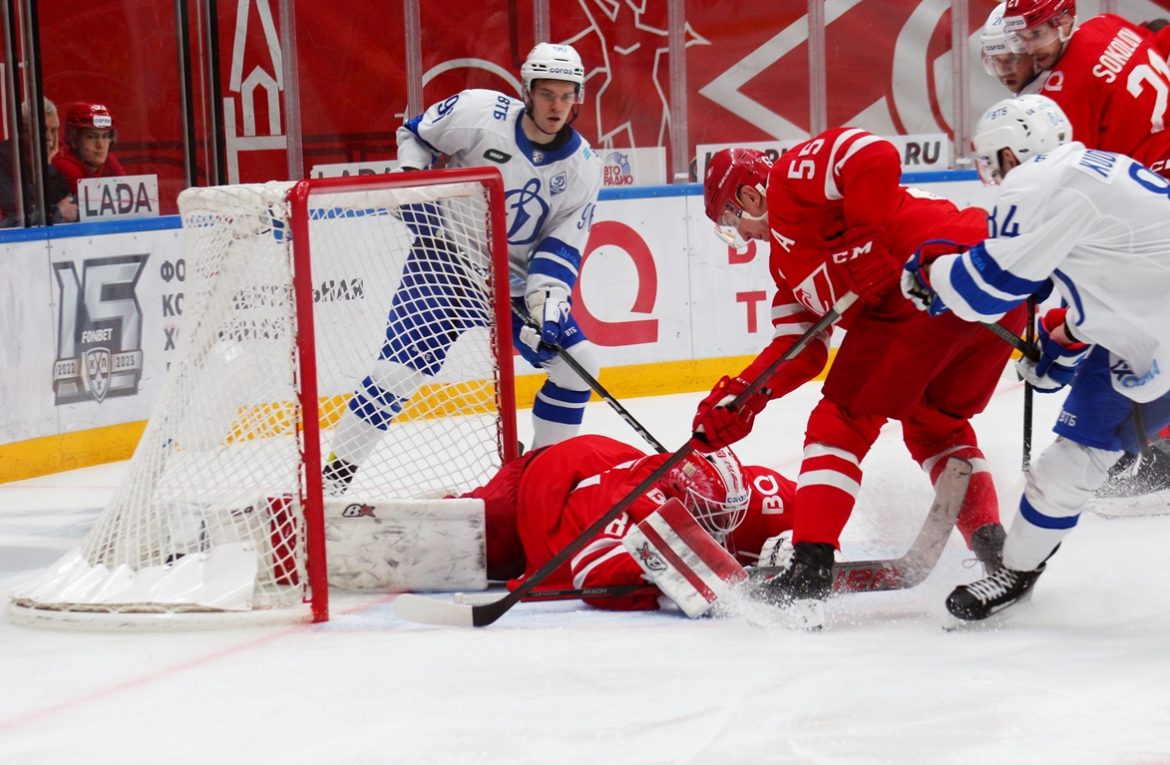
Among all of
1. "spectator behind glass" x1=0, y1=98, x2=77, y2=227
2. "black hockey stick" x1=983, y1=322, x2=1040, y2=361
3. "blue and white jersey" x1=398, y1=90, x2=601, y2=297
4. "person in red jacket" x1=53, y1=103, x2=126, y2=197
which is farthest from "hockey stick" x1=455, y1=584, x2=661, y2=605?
"person in red jacket" x1=53, y1=103, x2=126, y2=197

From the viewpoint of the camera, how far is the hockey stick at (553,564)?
2.78 m

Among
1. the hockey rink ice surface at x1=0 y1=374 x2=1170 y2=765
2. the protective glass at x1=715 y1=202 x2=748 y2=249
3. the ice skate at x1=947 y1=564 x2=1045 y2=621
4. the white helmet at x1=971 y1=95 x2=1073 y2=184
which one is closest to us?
the hockey rink ice surface at x1=0 y1=374 x2=1170 y2=765

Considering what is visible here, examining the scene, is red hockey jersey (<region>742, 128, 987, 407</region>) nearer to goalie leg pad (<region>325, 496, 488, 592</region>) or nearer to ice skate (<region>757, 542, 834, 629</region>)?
ice skate (<region>757, 542, 834, 629</region>)

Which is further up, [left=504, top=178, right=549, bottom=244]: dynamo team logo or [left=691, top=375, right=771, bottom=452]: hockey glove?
[left=504, top=178, right=549, bottom=244]: dynamo team logo

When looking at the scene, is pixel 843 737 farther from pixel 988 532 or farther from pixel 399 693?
pixel 988 532

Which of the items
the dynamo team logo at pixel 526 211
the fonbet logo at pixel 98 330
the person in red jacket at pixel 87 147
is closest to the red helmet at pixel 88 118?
the person in red jacket at pixel 87 147

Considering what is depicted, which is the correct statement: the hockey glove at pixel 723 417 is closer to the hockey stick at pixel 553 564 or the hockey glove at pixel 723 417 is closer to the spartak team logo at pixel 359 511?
the hockey stick at pixel 553 564

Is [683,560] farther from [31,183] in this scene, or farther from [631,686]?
[31,183]

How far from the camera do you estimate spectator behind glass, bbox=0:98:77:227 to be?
4645 millimetres

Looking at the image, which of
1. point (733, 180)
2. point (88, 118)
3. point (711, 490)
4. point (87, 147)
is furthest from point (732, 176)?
point (88, 118)

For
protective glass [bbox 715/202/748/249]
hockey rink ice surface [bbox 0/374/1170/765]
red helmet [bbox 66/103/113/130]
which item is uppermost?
red helmet [bbox 66/103/113/130]

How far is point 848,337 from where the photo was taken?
2.95 metres

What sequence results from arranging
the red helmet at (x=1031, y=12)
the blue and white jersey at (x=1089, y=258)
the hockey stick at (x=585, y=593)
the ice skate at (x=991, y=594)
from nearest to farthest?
the blue and white jersey at (x=1089, y=258) < the ice skate at (x=991, y=594) < the hockey stick at (x=585, y=593) < the red helmet at (x=1031, y=12)

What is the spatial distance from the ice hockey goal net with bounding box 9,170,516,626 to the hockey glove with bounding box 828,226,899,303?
2.82ft
